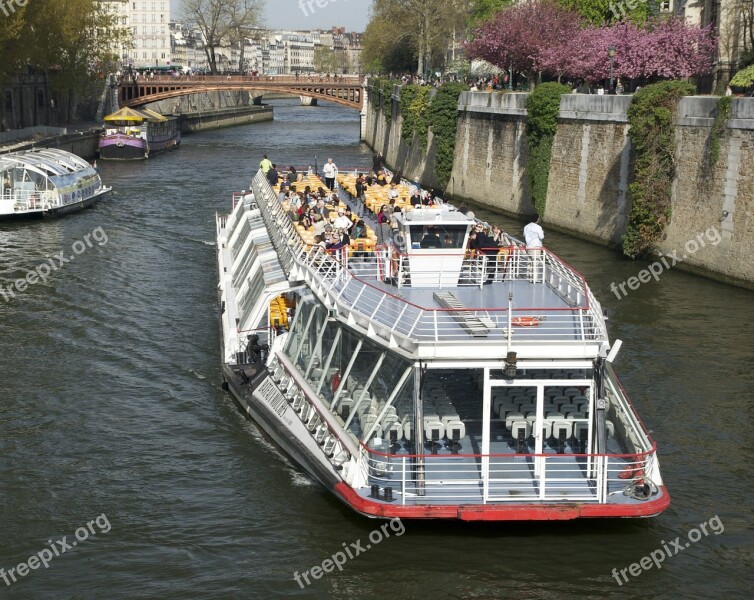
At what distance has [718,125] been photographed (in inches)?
1270

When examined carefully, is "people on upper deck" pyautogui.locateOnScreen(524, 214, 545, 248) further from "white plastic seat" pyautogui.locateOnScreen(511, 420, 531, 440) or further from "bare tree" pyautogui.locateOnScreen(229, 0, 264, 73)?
"bare tree" pyautogui.locateOnScreen(229, 0, 264, 73)

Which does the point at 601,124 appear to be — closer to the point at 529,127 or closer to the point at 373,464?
the point at 529,127

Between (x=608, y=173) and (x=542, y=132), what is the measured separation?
5608 mm

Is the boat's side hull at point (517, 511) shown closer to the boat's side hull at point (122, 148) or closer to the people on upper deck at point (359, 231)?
the people on upper deck at point (359, 231)

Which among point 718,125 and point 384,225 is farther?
point 718,125

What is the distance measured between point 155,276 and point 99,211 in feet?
51.5

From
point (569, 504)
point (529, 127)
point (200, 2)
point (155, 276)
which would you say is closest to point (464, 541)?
point (569, 504)

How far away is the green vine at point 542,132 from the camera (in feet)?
142

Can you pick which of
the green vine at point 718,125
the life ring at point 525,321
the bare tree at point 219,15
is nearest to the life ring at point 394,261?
the life ring at point 525,321

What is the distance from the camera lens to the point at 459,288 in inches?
750

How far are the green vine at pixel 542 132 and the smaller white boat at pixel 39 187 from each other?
64.5 feet

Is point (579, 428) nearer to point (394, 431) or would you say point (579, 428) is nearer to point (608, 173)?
point (394, 431)

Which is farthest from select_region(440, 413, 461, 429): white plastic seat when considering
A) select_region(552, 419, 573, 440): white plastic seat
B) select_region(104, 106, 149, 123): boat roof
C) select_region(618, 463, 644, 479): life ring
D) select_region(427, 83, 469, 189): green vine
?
select_region(104, 106, 149, 123): boat roof

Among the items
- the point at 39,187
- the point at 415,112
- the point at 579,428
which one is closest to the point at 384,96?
the point at 415,112
